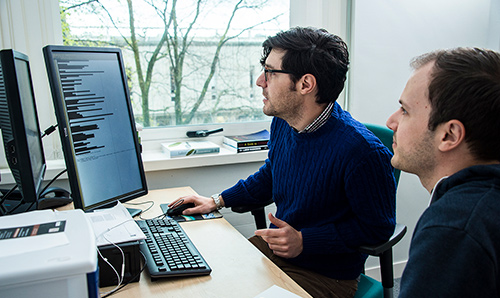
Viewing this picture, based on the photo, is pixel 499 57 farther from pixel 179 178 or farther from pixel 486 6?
pixel 486 6

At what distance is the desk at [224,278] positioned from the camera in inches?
41.0

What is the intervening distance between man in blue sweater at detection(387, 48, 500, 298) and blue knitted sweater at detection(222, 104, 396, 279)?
0.35 meters

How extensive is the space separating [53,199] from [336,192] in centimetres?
107

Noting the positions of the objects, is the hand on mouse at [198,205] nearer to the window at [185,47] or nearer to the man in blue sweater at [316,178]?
the man in blue sweater at [316,178]

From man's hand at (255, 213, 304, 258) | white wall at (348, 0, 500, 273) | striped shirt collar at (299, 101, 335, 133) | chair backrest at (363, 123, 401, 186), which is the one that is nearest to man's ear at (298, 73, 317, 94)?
striped shirt collar at (299, 101, 335, 133)

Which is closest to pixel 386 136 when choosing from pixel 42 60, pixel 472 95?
pixel 472 95

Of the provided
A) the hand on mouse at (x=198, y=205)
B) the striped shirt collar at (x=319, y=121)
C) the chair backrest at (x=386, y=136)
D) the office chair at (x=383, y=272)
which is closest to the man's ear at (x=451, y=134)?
the office chair at (x=383, y=272)

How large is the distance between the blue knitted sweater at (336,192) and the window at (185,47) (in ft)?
2.92

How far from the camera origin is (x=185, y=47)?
7.84 ft

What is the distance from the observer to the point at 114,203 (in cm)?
146

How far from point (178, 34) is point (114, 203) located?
3.98 feet

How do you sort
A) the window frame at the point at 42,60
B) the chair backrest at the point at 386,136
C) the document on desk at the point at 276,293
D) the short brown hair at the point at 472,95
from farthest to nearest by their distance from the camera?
1. the window frame at the point at 42,60
2. the chair backrest at the point at 386,136
3. the document on desk at the point at 276,293
4. the short brown hair at the point at 472,95

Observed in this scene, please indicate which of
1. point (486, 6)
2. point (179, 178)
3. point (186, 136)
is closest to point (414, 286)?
point (179, 178)

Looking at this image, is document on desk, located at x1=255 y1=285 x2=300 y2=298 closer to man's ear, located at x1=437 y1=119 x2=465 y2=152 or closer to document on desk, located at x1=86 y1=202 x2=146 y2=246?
document on desk, located at x1=86 y1=202 x2=146 y2=246
